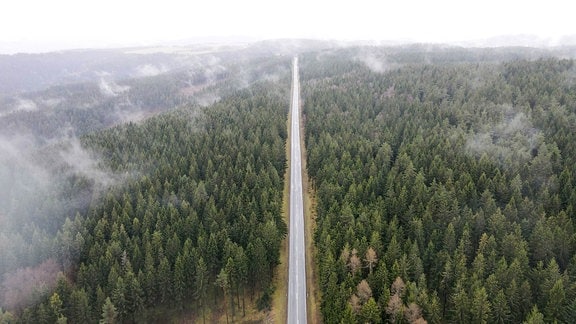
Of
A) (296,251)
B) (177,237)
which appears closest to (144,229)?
(177,237)

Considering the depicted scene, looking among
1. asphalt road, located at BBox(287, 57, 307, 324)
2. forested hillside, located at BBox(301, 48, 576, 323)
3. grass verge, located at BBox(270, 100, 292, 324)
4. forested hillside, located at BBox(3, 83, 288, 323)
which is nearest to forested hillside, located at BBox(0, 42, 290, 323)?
forested hillside, located at BBox(3, 83, 288, 323)

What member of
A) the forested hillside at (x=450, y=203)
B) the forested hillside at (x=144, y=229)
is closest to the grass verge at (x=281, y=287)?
the forested hillside at (x=144, y=229)

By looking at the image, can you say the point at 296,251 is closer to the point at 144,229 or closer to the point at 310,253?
the point at 310,253

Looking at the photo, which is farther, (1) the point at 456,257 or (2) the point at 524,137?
(2) the point at 524,137

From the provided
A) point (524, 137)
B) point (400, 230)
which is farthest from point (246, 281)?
point (524, 137)

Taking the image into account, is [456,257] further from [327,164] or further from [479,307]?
[327,164]

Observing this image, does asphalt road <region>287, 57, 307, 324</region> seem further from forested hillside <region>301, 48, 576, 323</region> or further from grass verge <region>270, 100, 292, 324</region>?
forested hillside <region>301, 48, 576, 323</region>
